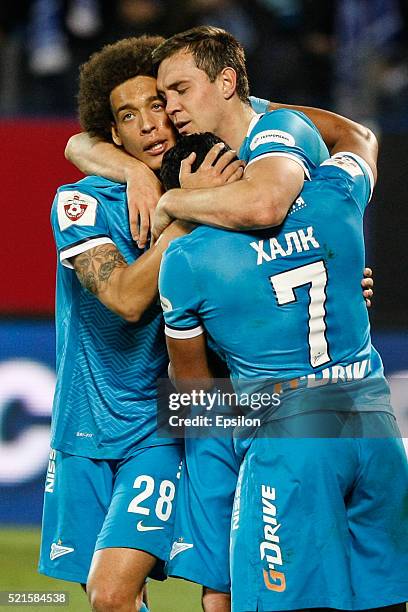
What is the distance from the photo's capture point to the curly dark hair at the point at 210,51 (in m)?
3.88

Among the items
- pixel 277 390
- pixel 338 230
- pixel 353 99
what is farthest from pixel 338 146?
pixel 353 99

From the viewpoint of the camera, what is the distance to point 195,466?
3.89 meters

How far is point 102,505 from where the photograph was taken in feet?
13.2

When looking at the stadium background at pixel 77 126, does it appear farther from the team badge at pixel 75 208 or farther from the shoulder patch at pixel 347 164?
the shoulder patch at pixel 347 164

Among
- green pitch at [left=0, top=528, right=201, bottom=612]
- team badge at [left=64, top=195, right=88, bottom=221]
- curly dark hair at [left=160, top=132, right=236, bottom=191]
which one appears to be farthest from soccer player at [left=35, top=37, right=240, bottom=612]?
green pitch at [left=0, top=528, right=201, bottom=612]

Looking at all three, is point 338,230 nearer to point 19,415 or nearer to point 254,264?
point 254,264

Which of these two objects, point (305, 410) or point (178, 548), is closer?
point (305, 410)

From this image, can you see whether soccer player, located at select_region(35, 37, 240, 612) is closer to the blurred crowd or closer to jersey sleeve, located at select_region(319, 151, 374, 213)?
jersey sleeve, located at select_region(319, 151, 374, 213)

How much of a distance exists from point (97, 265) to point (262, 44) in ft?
16.2

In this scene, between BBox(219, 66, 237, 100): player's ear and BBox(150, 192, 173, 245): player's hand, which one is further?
BBox(219, 66, 237, 100): player's ear

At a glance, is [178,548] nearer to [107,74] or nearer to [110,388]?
[110,388]

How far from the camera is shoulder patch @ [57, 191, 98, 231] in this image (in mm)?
3934

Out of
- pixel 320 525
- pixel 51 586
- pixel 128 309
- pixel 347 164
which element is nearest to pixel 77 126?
pixel 51 586

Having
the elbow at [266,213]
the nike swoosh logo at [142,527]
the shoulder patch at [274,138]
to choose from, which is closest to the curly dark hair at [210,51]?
the shoulder patch at [274,138]
